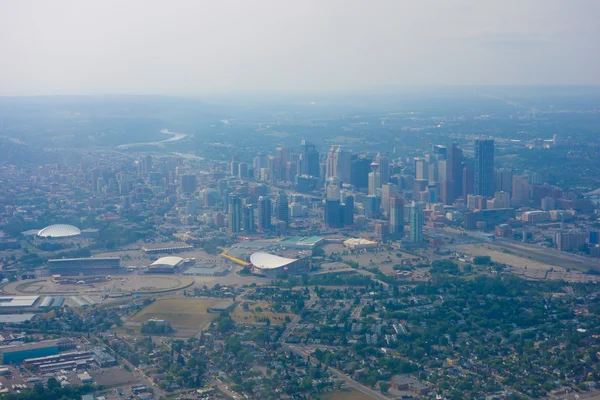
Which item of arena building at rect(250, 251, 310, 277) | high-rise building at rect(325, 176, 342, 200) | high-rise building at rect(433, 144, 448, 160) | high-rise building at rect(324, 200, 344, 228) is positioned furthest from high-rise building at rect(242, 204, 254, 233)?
high-rise building at rect(433, 144, 448, 160)

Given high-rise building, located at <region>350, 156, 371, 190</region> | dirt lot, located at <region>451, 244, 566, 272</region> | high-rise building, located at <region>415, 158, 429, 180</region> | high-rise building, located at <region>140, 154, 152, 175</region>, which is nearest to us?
dirt lot, located at <region>451, 244, 566, 272</region>

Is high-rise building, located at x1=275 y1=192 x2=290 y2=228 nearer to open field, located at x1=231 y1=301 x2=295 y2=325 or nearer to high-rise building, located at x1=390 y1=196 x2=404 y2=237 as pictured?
high-rise building, located at x1=390 y1=196 x2=404 y2=237

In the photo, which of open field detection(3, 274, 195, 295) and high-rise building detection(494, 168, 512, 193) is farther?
high-rise building detection(494, 168, 512, 193)


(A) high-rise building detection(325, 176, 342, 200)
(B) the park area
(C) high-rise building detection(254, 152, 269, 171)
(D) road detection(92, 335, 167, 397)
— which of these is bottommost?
(D) road detection(92, 335, 167, 397)

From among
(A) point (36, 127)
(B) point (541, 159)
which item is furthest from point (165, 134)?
(B) point (541, 159)

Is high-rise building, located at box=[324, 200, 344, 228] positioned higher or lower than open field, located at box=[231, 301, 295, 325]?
higher

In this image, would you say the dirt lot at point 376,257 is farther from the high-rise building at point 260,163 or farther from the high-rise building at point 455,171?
the high-rise building at point 260,163

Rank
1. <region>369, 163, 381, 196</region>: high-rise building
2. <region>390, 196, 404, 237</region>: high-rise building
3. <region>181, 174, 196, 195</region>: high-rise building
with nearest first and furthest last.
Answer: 1. <region>390, 196, 404, 237</region>: high-rise building
2. <region>369, 163, 381, 196</region>: high-rise building
3. <region>181, 174, 196, 195</region>: high-rise building

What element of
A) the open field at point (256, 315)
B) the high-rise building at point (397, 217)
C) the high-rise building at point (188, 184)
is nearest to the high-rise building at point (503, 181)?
the high-rise building at point (397, 217)
